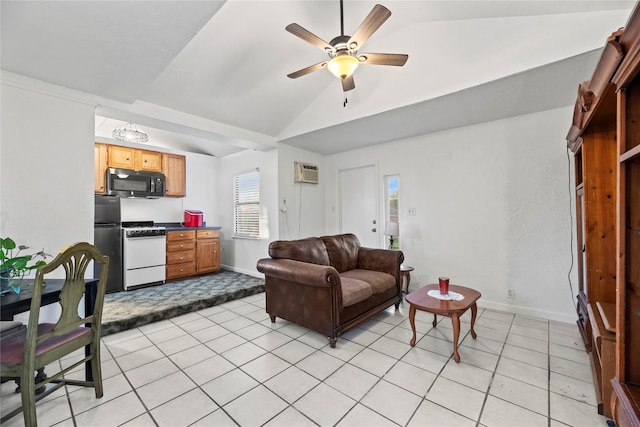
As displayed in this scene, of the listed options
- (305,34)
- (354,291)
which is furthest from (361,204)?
(305,34)

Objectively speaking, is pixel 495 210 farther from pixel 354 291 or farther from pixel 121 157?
pixel 121 157

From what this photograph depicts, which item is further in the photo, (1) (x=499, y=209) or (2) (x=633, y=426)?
(1) (x=499, y=209)

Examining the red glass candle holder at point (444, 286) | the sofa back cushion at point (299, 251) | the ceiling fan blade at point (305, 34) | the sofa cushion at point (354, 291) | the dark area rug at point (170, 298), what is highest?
the ceiling fan blade at point (305, 34)

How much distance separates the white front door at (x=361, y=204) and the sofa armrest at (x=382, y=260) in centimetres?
102

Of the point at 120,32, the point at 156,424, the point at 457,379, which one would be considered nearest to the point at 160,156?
the point at 120,32

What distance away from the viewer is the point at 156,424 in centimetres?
157

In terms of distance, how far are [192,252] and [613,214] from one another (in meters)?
5.35

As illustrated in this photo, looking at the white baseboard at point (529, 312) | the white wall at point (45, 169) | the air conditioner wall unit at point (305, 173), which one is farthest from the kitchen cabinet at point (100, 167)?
the white baseboard at point (529, 312)

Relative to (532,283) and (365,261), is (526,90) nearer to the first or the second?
(532,283)

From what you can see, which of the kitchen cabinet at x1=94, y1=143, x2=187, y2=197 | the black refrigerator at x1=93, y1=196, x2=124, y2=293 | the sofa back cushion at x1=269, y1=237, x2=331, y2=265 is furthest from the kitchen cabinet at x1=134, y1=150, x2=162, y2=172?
the sofa back cushion at x1=269, y1=237, x2=331, y2=265

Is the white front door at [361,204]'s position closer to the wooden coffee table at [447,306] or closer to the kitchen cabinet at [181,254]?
the wooden coffee table at [447,306]

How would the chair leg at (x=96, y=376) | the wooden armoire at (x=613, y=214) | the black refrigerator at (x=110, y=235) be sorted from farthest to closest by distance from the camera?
the black refrigerator at (x=110, y=235) < the chair leg at (x=96, y=376) < the wooden armoire at (x=613, y=214)

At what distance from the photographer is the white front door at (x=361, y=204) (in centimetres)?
465

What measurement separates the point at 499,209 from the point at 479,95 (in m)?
1.48
